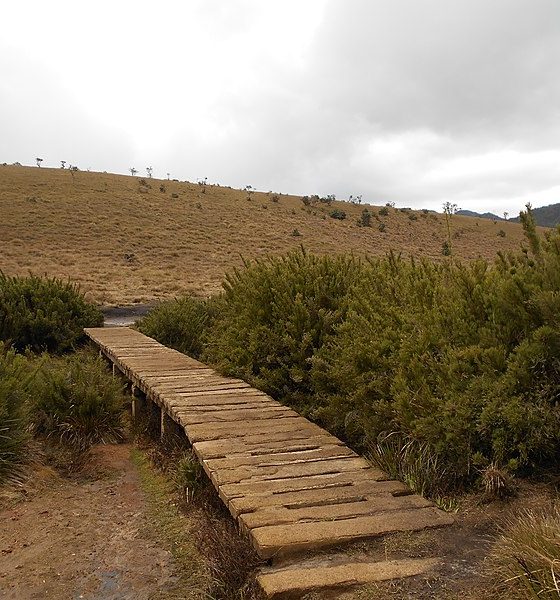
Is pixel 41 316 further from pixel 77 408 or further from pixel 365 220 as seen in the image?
pixel 365 220

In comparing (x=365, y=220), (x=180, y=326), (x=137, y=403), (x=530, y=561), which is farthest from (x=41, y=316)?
(x=365, y=220)

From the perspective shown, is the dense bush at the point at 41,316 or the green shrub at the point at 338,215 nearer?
the dense bush at the point at 41,316

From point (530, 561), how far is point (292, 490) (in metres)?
1.60

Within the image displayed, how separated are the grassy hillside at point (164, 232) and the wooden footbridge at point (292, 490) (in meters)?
19.7

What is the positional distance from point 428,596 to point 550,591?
54 cm

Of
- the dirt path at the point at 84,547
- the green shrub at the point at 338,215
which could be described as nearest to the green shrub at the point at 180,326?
the dirt path at the point at 84,547

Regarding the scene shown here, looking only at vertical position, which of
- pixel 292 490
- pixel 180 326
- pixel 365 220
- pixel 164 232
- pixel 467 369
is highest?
pixel 365 220

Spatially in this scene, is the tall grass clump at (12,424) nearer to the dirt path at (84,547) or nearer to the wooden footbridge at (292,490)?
the dirt path at (84,547)

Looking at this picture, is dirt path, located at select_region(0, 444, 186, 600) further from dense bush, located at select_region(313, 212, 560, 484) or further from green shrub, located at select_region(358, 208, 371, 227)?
green shrub, located at select_region(358, 208, 371, 227)

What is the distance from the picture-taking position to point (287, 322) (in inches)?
253

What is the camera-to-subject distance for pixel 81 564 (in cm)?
398

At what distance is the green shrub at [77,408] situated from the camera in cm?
629

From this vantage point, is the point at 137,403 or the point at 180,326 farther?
the point at 180,326

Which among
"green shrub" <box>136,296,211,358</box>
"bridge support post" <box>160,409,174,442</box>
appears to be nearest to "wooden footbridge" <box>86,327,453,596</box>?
"bridge support post" <box>160,409,174,442</box>
